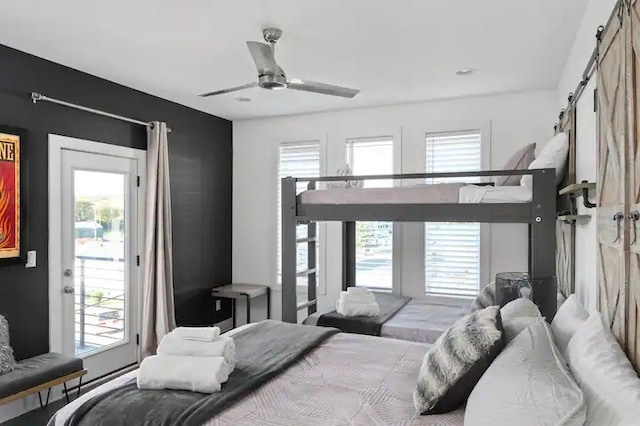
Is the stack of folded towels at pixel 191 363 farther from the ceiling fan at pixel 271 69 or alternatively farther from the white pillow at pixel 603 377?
the ceiling fan at pixel 271 69

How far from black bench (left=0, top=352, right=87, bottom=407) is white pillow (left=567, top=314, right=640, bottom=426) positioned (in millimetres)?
3034

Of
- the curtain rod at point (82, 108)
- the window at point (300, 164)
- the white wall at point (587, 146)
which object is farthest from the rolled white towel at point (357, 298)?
the curtain rod at point (82, 108)

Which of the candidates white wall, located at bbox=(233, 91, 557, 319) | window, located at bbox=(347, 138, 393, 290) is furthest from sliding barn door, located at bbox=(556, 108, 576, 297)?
window, located at bbox=(347, 138, 393, 290)

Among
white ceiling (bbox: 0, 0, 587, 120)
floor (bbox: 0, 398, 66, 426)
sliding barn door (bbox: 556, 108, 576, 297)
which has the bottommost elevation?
floor (bbox: 0, 398, 66, 426)

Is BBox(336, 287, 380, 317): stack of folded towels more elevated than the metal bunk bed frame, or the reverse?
the metal bunk bed frame

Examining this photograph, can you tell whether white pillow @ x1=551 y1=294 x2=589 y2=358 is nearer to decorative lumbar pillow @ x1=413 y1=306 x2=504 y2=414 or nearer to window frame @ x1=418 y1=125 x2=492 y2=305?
decorative lumbar pillow @ x1=413 y1=306 x2=504 y2=414

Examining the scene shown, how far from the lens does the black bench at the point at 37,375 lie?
283cm

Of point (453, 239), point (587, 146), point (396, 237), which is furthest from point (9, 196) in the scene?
point (453, 239)

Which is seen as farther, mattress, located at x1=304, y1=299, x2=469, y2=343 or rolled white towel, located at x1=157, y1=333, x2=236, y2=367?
mattress, located at x1=304, y1=299, x2=469, y2=343

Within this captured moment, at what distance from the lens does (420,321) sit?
3932mm

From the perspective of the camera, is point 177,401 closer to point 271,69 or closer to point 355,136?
point 271,69

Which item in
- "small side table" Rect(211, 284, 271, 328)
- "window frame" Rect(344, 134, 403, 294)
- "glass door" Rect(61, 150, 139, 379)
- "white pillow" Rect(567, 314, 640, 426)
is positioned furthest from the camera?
"small side table" Rect(211, 284, 271, 328)

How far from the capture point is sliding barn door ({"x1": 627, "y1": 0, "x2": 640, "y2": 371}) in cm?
146

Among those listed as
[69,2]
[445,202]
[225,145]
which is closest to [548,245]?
[445,202]
